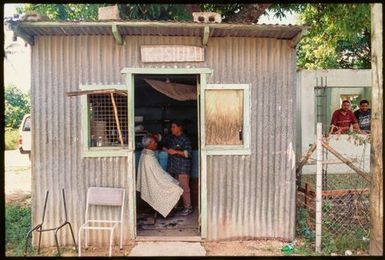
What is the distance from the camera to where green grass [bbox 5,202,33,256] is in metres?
6.51

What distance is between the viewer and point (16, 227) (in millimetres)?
7527

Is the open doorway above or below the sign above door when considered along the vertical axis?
below

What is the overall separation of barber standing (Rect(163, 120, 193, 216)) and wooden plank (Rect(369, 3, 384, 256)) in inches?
147

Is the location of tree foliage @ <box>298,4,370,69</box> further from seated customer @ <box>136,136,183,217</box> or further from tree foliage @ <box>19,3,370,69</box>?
seated customer @ <box>136,136,183,217</box>

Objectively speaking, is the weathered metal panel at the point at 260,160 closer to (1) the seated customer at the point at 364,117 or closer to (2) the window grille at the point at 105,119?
(2) the window grille at the point at 105,119

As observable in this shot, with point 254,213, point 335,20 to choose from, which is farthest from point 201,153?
point 335,20

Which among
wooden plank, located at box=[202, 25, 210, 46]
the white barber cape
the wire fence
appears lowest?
the wire fence

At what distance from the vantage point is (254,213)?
265 inches

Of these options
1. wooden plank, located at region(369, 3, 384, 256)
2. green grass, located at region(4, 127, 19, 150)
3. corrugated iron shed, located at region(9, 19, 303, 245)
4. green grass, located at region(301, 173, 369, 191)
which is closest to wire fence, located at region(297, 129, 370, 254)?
corrugated iron shed, located at region(9, 19, 303, 245)

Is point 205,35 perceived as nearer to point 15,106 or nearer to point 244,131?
point 244,131

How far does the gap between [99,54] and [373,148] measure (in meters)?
4.40

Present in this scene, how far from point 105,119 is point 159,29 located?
1746 millimetres

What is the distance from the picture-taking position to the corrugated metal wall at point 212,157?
6434 millimetres

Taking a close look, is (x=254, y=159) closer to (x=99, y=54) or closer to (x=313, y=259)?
(x=99, y=54)
